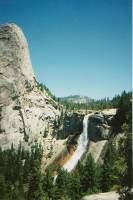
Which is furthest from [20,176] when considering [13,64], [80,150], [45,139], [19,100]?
[13,64]

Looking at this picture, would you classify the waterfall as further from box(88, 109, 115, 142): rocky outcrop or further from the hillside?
box(88, 109, 115, 142): rocky outcrop

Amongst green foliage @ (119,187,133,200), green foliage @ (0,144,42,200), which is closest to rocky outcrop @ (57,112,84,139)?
green foliage @ (0,144,42,200)

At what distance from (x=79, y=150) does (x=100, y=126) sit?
10.8m

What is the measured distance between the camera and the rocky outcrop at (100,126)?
10425 cm

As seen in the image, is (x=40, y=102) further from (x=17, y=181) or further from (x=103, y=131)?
(x=17, y=181)

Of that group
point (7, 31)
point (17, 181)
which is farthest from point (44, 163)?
point (7, 31)

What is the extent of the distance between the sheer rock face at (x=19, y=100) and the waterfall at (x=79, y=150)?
1383cm

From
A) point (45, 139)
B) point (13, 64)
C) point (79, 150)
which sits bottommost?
point (79, 150)

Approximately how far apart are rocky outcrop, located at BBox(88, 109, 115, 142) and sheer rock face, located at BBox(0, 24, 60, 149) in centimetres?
1870

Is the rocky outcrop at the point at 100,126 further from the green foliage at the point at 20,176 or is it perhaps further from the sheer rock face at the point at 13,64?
the sheer rock face at the point at 13,64

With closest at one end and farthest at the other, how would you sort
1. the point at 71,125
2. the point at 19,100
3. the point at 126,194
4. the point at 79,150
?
1. the point at 126,194
2. the point at 79,150
3. the point at 71,125
4. the point at 19,100

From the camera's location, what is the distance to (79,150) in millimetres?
106312

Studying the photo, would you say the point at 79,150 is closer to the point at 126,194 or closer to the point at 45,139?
the point at 45,139

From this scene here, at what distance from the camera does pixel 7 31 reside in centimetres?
15000
